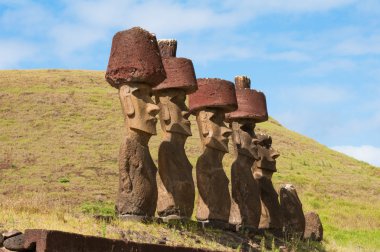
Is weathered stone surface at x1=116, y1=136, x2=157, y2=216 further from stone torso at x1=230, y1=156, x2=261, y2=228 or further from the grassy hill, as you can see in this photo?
stone torso at x1=230, y1=156, x2=261, y2=228

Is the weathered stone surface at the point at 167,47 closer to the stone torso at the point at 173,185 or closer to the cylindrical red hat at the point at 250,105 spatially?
the stone torso at the point at 173,185

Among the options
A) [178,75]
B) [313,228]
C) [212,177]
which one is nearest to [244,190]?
[212,177]

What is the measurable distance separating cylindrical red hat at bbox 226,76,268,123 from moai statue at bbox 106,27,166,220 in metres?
3.99

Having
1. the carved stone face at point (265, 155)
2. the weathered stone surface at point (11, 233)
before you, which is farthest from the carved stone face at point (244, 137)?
the weathered stone surface at point (11, 233)

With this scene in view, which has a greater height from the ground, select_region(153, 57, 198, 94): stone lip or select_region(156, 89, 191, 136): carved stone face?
select_region(153, 57, 198, 94): stone lip

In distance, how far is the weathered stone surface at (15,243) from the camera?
764cm

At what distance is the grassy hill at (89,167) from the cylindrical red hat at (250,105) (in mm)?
3303

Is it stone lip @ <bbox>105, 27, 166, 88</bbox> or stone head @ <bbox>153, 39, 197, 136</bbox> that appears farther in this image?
stone head @ <bbox>153, 39, 197, 136</bbox>

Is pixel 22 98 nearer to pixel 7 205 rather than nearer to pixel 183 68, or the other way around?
pixel 183 68

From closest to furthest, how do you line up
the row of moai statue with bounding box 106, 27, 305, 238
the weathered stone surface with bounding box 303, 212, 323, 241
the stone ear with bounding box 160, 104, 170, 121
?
1. the row of moai statue with bounding box 106, 27, 305, 238
2. the stone ear with bounding box 160, 104, 170, 121
3. the weathered stone surface with bounding box 303, 212, 323, 241

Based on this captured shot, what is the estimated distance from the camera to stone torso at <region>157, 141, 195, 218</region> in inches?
472

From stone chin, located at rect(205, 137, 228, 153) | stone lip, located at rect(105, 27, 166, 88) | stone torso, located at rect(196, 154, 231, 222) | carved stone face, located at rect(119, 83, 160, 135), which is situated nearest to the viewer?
carved stone face, located at rect(119, 83, 160, 135)

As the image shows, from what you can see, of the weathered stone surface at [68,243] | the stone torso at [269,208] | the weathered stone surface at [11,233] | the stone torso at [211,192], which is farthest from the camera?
the stone torso at [269,208]

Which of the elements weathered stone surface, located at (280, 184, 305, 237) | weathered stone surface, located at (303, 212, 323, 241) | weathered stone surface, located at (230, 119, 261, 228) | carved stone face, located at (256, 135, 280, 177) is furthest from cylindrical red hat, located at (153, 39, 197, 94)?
weathered stone surface, located at (303, 212, 323, 241)
